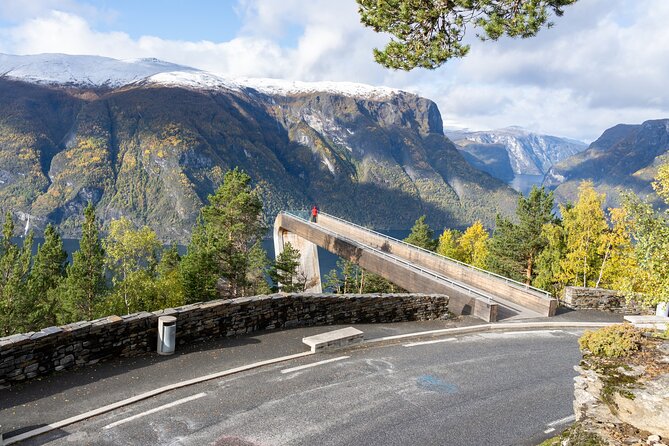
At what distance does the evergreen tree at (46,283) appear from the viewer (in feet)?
146

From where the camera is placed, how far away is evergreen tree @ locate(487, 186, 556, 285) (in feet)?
130

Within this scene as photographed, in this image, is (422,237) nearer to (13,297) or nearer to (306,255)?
(306,255)

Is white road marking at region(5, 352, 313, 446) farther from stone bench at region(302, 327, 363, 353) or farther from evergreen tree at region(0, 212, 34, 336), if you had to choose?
Answer: evergreen tree at region(0, 212, 34, 336)

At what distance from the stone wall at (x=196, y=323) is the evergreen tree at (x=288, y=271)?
2880cm

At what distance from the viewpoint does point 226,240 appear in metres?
39.0

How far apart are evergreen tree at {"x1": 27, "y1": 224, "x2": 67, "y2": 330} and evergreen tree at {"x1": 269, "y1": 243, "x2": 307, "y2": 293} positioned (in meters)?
21.2

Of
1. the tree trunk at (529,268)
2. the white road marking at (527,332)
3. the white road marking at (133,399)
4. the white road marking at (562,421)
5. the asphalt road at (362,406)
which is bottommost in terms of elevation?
the tree trunk at (529,268)

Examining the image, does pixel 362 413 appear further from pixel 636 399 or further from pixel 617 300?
pixel 617 300

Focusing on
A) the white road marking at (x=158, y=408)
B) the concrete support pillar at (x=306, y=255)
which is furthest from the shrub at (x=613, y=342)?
the concrete support pillar at (x=306, y=255)

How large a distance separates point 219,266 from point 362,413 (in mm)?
31478

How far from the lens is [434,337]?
15.8 metres

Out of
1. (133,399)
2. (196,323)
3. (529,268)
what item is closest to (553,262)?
(529,268)

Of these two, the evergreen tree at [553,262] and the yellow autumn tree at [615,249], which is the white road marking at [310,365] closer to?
the yellow autumn tree at [615,249]

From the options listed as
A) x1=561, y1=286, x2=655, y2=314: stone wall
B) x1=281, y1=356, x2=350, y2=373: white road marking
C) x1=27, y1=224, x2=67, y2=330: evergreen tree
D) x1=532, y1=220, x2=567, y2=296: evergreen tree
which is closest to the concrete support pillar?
x1=27, y1=224, x2=67, y2=330: evergreen tree
